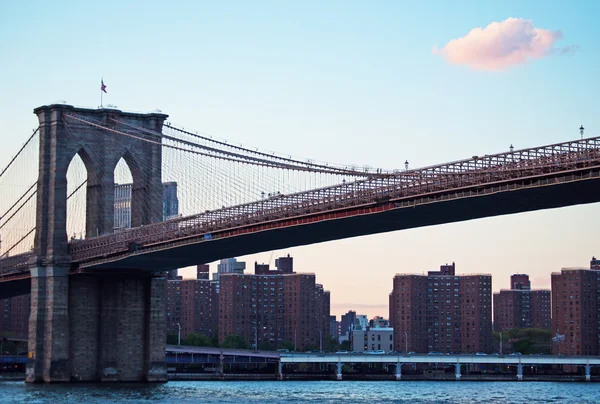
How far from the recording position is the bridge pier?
77.1 meters

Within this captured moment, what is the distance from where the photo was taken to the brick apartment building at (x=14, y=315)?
191000mm

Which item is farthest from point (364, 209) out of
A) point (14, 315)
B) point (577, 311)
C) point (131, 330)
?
point (14, 315)

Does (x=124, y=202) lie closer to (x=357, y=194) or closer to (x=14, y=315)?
(x=357, y=194)

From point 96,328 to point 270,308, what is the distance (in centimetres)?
11603

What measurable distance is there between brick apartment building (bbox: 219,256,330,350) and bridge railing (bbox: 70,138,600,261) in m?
114

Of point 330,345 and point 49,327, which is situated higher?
point 49,327

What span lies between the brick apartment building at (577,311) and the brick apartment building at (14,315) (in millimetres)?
79578

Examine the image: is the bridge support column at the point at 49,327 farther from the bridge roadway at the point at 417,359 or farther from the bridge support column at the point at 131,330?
the bridge roadway at the point at 417,359

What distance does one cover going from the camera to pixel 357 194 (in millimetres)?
59250

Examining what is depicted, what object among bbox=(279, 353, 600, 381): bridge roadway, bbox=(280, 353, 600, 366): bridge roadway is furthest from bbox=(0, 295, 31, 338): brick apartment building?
bbox=(280, 353, 600, 366): bridge roadway

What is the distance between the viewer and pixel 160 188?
8119 cm

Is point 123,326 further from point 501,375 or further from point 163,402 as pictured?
point 501,375

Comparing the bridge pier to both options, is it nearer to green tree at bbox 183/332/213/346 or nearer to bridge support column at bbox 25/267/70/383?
bridge support column at bbox 25/267/70/383

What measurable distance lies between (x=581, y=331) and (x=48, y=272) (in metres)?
124
